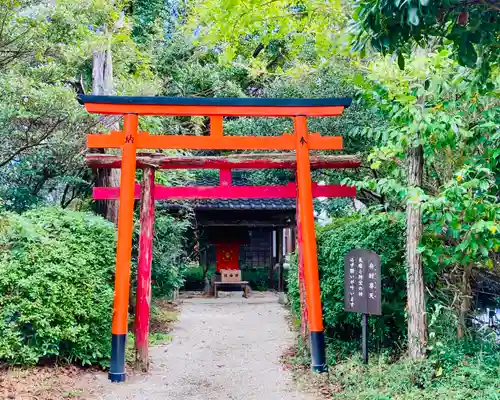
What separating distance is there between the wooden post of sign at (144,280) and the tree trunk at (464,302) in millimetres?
4349

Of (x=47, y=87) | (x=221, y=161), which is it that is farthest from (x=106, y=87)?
(x=221, y=161)

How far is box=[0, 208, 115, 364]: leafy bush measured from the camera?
22.3 ft

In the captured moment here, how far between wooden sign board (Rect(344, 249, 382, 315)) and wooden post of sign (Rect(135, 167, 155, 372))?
9.59 feet

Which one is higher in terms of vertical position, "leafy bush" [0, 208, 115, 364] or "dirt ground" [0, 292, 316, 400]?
"leafy bush" [0, 208, 115, 364]

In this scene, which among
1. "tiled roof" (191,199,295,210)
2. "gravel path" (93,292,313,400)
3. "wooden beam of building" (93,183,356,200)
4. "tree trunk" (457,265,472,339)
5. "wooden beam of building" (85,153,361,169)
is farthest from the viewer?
"tiled roof" (191,199,295,210)

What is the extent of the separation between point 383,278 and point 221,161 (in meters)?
3.03

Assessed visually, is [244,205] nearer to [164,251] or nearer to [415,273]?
[164,251]

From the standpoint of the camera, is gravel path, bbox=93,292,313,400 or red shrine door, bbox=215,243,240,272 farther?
red shrine door, bbox=215,243,240,272

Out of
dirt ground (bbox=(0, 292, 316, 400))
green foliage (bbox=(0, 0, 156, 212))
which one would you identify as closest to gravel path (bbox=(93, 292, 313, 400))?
dirt ground (bbox=(0, 292, 316, 400))

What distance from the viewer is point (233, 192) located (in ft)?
30.8

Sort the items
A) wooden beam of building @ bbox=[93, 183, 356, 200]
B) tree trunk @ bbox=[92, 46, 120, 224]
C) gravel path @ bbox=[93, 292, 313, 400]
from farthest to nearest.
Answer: tree trunk @ bbox=[92, 46, 120, 224], wooden beam of building @ bbox=[93, 183, 356, 200], gravel path @ bbox=[93, 292, 313, 400]

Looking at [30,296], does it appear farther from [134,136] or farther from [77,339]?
[134,136]

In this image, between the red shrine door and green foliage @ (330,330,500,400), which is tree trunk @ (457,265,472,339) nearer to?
green foliage @ (330,330,500,400)

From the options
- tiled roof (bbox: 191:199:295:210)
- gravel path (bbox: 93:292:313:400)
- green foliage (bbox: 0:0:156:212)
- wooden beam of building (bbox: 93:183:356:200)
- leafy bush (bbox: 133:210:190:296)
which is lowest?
gravel path (bbox: 93:292:313:400)
